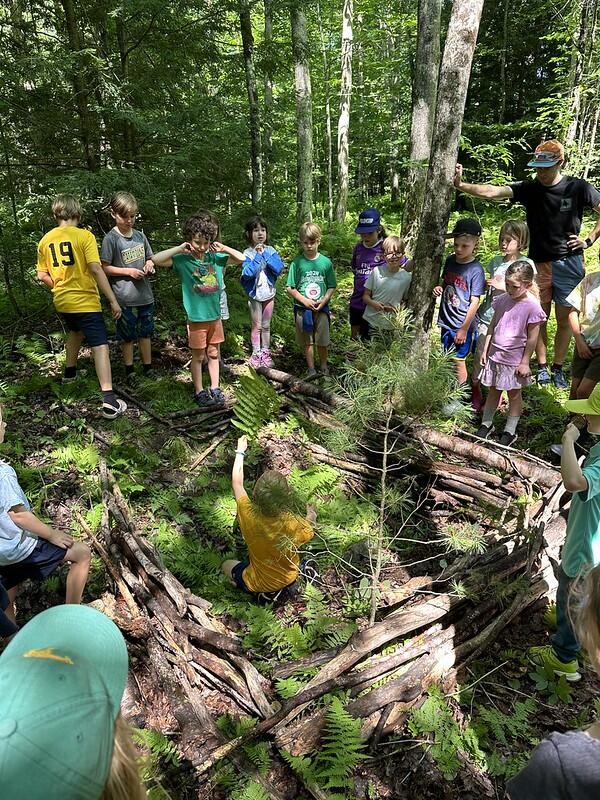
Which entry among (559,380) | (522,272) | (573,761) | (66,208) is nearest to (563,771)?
(573,761)

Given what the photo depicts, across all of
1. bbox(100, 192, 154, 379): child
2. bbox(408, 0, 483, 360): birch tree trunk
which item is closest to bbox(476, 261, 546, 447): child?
bbox(408, 0, 483, 360): birch tree trunk

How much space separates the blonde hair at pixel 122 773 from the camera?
107 centimetres

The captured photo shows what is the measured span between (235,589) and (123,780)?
3106 millimetres

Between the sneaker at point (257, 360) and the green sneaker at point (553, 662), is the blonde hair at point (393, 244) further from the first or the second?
the green sneaker at point (553, 662)

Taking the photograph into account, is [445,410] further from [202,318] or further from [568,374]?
[568,374]

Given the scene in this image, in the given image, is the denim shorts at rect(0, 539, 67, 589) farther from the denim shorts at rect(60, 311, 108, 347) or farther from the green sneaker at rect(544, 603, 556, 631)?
the green sneaker at rect(544, 603, 556, 631)

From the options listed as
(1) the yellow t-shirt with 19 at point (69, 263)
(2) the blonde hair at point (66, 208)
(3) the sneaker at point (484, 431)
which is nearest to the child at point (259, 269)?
(1) the yellow t-shirt with 19 at point (69, 263)

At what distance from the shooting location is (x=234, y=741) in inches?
108

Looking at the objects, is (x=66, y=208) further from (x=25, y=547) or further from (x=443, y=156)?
(x=443, y=156)

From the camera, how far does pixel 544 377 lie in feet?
22.7

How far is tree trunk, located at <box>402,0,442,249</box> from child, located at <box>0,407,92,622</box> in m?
6.69

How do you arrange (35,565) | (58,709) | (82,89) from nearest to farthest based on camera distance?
(58,709) < (35,565) < (82,89)

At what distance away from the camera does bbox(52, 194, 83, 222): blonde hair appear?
5.41m

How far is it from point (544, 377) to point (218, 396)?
467cm
